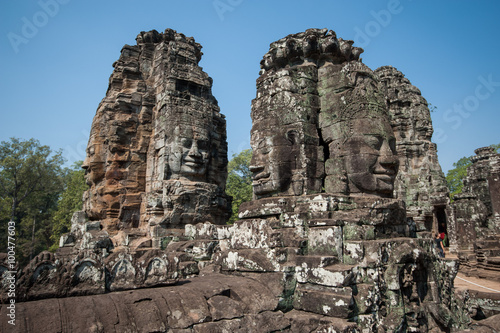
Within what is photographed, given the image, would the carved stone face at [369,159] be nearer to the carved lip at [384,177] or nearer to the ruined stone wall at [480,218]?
the carved lip at [384,177]

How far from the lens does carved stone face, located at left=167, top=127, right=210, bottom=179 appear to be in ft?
33.6

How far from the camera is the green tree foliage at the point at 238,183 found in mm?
27153

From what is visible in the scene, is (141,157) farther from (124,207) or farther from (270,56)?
(270,56)

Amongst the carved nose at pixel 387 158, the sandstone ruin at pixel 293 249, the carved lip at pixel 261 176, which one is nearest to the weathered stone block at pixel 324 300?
the sandstone ruin at pixel 293 249

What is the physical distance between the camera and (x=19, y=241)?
2723cm

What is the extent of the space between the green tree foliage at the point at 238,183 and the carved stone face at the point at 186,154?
13505mm

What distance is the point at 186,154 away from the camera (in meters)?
10.4

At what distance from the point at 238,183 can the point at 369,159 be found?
25.2 meters

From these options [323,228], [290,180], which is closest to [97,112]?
[290,180]

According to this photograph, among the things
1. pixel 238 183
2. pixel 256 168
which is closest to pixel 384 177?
pixel 256 168

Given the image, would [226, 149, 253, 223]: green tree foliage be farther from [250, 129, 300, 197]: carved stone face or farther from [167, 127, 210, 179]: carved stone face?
[250, 129, 300, 197]: carved stone face

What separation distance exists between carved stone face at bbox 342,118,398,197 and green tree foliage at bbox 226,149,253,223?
18.8 m

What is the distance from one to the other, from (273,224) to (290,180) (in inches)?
31.5

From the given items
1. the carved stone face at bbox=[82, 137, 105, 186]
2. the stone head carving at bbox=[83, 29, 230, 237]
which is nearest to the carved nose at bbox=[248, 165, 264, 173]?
the stone head carving at bbox=[83, 29, 230, 237]
